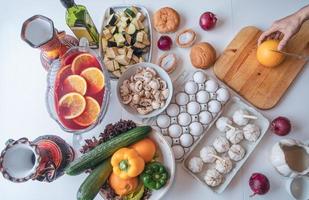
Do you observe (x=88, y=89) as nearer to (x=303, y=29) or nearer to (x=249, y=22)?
(x=249, y=22)

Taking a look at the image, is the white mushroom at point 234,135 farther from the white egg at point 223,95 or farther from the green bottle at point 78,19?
the green bottle at point 78,19

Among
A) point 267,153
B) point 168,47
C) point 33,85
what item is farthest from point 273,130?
point 33,85

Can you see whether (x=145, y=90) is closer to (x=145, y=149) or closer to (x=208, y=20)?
(x=145, y=149)

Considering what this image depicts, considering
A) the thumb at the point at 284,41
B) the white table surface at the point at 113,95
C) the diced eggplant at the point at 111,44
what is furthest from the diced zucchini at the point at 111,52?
the thumb at the point at 284,41

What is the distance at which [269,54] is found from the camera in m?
0.93

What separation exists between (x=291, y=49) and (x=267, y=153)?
299 millimetres

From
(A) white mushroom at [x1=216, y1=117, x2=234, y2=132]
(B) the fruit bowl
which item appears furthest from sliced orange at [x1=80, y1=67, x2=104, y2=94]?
(A) white mushroom at [x1=216, y1=117, x2=234, y2=132]

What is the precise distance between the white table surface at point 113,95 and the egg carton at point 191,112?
68 millimetres

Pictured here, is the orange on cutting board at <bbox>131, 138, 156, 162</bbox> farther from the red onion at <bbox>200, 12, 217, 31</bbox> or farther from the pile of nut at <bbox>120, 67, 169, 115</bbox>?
the red onion at <bbox>200, 12, 217, 31</bbox>

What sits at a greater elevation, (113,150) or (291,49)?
(291,49)

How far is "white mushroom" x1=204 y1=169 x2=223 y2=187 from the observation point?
0.87 metres

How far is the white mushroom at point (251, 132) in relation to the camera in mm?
892

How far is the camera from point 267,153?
3.01ft

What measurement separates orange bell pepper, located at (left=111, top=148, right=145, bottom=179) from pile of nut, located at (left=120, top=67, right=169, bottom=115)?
0.47 feet
